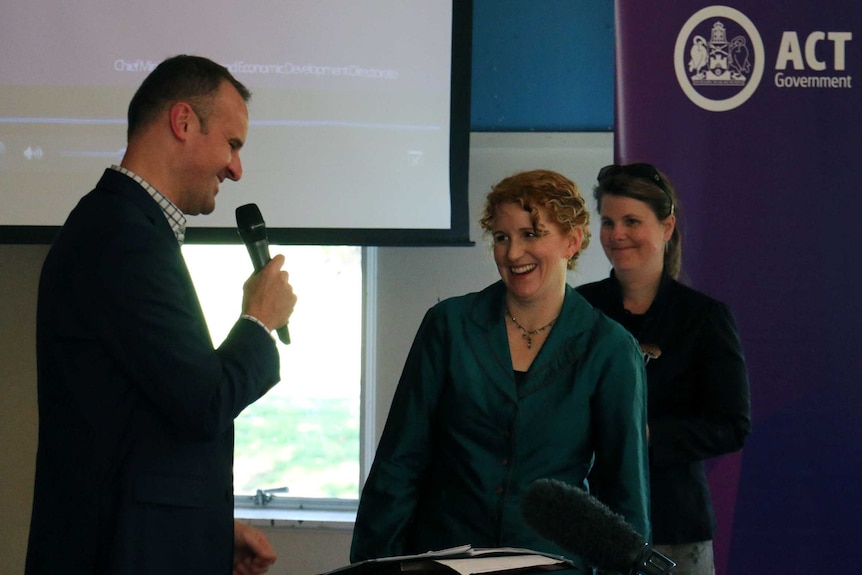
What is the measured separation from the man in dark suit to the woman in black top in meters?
1.10

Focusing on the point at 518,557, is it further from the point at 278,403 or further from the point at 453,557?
the point at 278,403

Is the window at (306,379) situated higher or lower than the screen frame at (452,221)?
lower

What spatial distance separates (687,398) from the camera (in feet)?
7.85

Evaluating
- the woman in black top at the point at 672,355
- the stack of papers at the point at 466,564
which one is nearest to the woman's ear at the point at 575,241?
the woman in black top at the point at 672,355

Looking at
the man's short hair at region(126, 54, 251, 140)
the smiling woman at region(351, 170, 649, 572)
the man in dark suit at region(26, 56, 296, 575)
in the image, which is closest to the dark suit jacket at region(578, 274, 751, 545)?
the smiling woman at region(351, 170, 649, 572)

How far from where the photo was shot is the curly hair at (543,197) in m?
1.96

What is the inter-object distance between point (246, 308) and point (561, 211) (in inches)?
25.7

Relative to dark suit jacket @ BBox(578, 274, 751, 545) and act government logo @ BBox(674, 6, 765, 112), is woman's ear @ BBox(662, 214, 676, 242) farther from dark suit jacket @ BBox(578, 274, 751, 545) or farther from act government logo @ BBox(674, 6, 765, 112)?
act government logo @ BBox(674, 6, 765, 112)

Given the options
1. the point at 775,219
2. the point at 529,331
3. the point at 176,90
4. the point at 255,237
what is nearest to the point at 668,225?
the point at 775,219

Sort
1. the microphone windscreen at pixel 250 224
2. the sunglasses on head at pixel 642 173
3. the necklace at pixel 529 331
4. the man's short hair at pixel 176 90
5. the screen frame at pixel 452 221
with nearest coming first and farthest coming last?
the man's short hair at pixel 176 90 → the microphone windscreen at pixel 250 224 → the necklace at pixel 529 331 → the sunglasses on head at pixel 642 173 → the screen frame at pixel 452 221

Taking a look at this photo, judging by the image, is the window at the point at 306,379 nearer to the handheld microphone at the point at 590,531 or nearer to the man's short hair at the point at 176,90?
the man's short hair at the point at 176,90

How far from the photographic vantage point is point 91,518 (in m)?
1.53

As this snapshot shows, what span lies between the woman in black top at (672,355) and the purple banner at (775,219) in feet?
1.24

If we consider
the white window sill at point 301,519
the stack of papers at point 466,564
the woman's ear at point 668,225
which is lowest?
the white window sill at point 301,519
